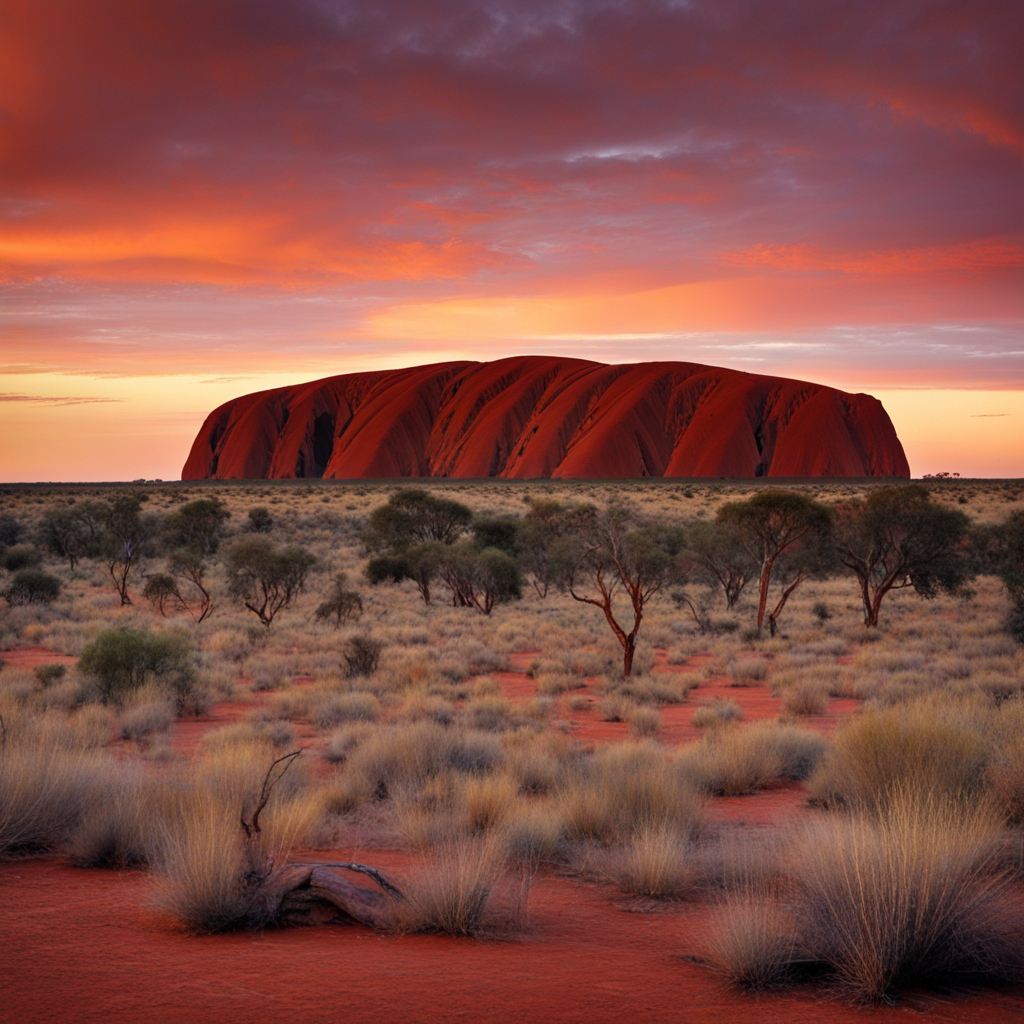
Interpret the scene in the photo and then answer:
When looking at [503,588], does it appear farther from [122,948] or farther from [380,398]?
[380,398]

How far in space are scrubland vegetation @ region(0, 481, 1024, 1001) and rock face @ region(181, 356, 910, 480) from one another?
73590 millimetres

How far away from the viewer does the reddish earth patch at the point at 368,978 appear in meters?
3.63

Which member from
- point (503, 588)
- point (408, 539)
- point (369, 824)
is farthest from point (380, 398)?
point (369, 824)

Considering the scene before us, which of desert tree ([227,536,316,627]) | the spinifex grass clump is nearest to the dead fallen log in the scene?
the spinifex grass clump

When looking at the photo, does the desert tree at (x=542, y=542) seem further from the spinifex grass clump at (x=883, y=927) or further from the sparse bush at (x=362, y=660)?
the spinifex grass clump at (x=883, y=927)

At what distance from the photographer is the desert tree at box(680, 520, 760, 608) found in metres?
26.9

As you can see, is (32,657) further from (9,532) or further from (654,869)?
(9,532)

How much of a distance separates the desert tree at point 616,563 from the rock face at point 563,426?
69828 millimetres

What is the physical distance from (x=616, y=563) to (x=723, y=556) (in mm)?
12843

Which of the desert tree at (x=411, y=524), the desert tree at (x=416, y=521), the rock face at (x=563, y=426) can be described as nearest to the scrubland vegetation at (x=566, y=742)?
the desert tree at (x=411, y=524)

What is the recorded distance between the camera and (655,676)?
16.1 metres

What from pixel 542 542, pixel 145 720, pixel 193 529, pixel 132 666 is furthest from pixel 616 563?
pixel 193 529

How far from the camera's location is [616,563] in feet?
50.9

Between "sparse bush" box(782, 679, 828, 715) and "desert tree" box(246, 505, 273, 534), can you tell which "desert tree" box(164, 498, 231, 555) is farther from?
"sparse bush" box(782, 679, 828, 715)
